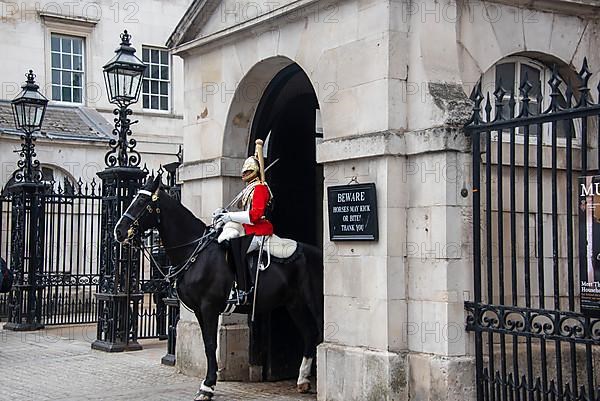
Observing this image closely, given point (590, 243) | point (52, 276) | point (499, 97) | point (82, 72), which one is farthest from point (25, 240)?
point (590, 243)

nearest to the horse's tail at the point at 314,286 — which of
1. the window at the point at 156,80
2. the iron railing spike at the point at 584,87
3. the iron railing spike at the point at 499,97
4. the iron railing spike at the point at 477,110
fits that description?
the iron railing spike at the point at 477,110

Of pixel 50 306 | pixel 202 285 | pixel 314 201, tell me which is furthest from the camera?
pixel 50 306

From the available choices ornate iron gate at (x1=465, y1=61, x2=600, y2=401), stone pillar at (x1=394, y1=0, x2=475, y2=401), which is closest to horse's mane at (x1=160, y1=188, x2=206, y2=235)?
stone pillar at (x1=394, y1=0, x2=475, y2=401)

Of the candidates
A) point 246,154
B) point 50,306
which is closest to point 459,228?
point 246,154

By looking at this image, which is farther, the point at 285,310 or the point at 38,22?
the point at 38,22

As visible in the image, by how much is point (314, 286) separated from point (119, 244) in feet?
15.9

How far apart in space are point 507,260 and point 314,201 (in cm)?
355

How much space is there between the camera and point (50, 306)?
18.4 m

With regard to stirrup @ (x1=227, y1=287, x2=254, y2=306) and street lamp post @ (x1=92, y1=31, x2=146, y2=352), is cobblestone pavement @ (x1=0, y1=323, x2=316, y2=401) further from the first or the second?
stirrup @ (x1=227, y1=287, x2=254, y2=306)

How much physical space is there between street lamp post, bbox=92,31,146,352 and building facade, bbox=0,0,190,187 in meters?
8.97

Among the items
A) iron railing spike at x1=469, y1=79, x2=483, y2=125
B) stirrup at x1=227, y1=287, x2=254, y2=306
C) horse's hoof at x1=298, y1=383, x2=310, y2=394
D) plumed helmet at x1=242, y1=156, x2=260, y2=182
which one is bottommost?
horse's hoof at x1=298, y1=383, x2=310, y2=394

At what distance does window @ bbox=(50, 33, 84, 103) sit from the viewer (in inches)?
993

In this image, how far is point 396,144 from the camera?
27.0 ft

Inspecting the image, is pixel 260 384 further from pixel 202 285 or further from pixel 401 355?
pixel 401 355
